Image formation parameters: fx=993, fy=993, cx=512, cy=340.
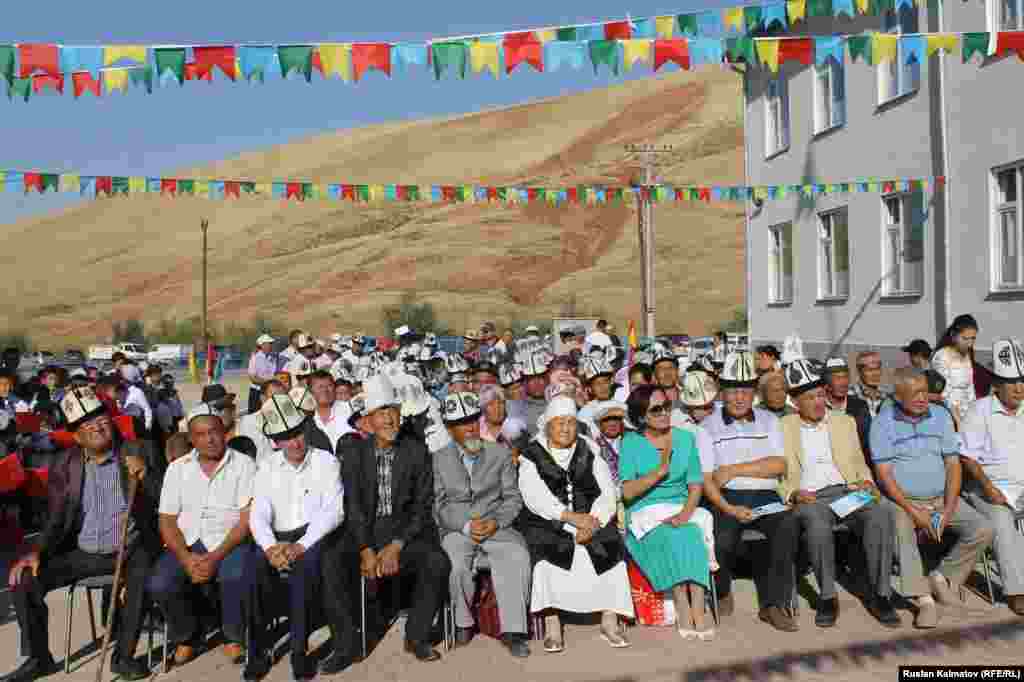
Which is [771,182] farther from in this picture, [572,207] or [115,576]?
[572,207]

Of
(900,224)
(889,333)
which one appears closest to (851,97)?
(900,224)

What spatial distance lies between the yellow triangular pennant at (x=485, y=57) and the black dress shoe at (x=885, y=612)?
473cm

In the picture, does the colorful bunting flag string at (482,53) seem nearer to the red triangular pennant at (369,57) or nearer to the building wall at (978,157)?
the red triangular pennant at (369,57)

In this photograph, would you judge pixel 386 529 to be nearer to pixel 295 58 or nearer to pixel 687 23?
pixel 295 58

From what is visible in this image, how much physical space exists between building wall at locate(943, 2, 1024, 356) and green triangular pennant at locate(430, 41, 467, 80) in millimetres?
8466

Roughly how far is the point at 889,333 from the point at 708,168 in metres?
77.7

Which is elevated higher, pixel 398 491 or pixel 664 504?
pixel 398 491

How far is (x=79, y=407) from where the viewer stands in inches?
241


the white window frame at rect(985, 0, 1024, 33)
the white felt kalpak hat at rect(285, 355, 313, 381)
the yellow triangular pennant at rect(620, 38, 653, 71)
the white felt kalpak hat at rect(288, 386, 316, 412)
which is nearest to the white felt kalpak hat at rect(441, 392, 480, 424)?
the white felt kalpak hat at rect(288, 386, 316, 412)

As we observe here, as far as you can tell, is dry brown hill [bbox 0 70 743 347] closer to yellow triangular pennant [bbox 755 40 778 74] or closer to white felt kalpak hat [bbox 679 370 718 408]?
yellow triangular pennant [bbox 755 40 778 74]

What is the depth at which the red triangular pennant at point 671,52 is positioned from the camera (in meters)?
7.86

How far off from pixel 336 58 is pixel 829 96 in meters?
13.8

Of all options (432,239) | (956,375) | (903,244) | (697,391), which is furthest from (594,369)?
(432,239)

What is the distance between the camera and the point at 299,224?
10012 centimetres
